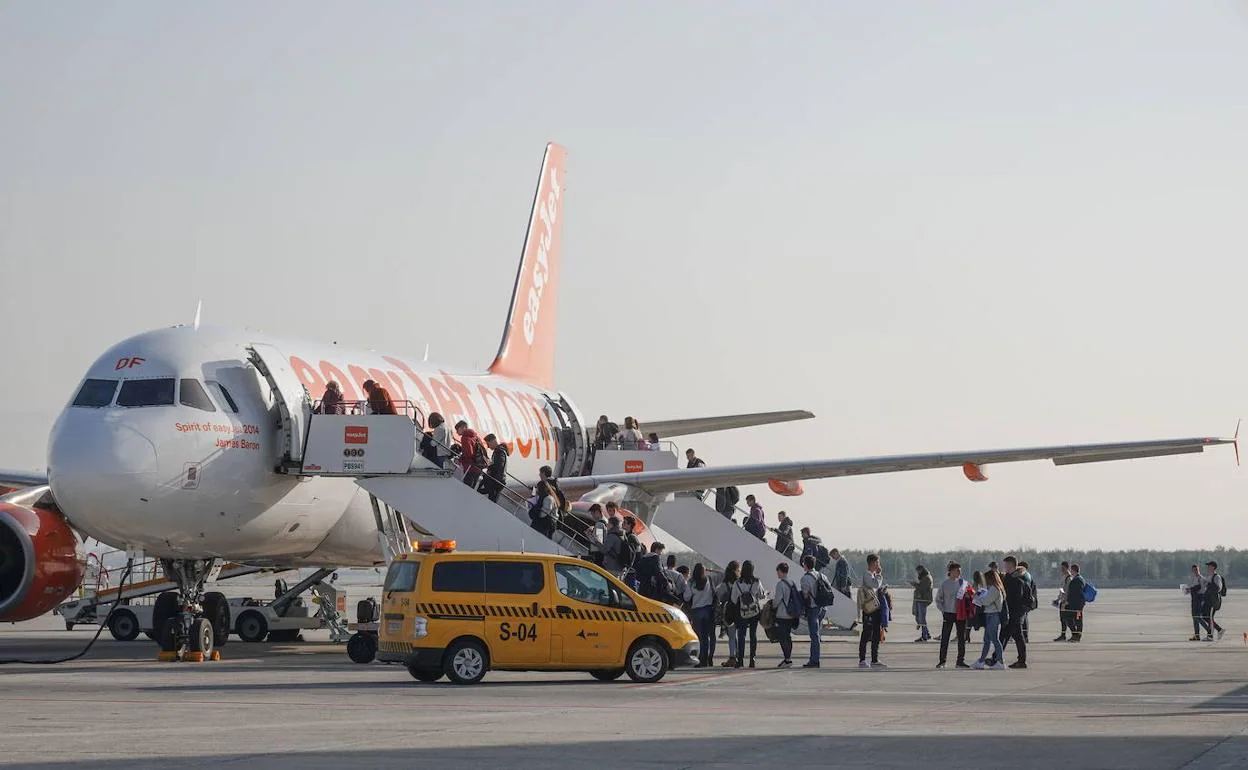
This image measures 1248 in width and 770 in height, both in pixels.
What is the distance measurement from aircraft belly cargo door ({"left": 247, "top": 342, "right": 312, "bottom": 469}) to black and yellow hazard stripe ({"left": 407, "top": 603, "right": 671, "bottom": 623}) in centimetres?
574

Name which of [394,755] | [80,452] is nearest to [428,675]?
[80,452]

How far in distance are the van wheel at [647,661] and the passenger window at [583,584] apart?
65 centimetres

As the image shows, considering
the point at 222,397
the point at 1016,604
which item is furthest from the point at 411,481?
the point at 1016,604

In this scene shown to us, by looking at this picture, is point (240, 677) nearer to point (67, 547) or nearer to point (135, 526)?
point (135, 526)

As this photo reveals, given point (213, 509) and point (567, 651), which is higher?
point (213, 509)

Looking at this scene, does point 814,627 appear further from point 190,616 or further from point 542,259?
point 542,259

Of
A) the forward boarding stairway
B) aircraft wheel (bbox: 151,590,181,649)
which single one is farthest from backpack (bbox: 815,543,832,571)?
aircraft wheel (bbox: 151,590,181,649)

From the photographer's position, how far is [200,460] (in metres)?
22.8

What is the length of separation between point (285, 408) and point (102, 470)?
123 inches

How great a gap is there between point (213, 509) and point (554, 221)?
70.1 feet

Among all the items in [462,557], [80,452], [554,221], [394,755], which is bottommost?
[394,755]

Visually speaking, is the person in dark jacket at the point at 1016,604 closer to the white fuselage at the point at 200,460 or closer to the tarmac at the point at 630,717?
the tarmac at the point at 630,717

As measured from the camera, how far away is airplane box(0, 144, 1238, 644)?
22.4 meters

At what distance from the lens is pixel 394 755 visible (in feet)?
40.2
